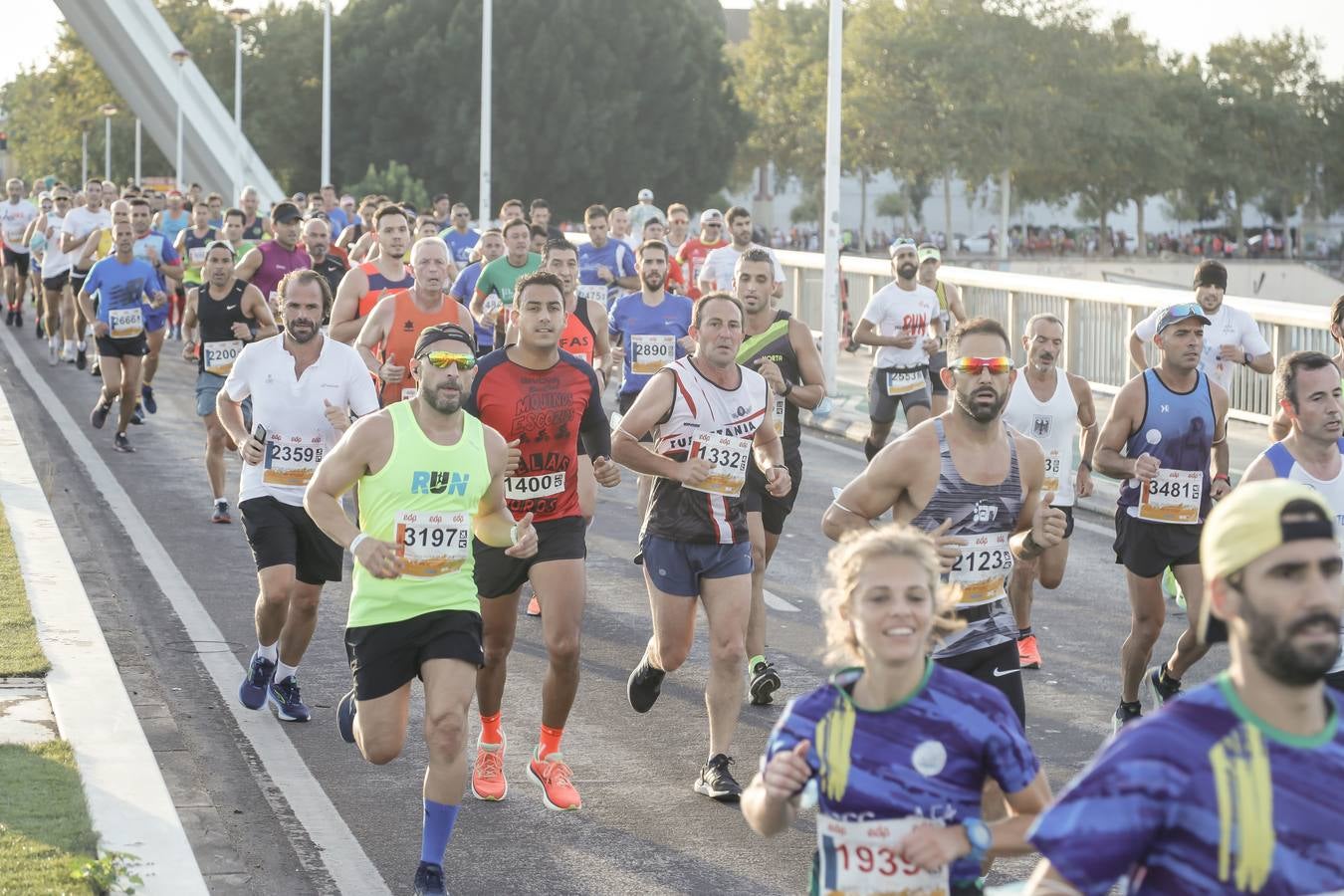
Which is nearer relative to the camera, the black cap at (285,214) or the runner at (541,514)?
the runner at (541,514)

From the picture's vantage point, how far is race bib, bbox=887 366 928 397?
1568cm

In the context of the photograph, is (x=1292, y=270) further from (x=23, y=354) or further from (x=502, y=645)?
(x=502, y=645)

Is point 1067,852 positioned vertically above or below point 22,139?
below

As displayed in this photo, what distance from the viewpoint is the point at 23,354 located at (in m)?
27.4

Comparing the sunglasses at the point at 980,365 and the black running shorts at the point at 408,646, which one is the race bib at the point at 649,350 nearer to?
the black running shorts at the point at 408,646

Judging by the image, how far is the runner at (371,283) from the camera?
1295 cm

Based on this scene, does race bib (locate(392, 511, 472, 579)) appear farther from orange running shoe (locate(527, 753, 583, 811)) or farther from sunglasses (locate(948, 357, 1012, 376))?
sunglasses (locate(948, 357, 1012, 376))

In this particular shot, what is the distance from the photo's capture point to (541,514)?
809 cm

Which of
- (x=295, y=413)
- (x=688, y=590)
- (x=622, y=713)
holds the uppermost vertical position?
(x=295, y=413)

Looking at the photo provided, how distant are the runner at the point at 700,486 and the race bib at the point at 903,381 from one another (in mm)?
7303

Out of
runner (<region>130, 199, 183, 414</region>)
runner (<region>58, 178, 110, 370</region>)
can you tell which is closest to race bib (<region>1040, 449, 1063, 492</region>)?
runner (<region>130, 199, 183, 414</region>)

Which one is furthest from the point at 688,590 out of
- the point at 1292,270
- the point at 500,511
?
the point at 1292,270

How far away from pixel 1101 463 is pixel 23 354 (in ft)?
69.4

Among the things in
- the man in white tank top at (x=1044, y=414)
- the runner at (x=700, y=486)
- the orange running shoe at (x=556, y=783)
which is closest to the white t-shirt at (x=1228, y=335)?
the man in white tank top at (x=1044, y=414)
